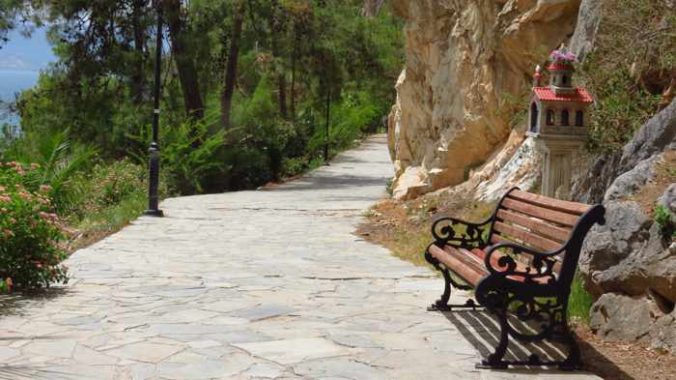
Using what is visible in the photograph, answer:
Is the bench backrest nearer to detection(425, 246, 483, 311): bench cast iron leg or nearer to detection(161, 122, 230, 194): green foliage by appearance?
detection(425, 246, 483, 311): bench cast iron leg

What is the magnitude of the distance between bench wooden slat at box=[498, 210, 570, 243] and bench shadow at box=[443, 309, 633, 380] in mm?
730

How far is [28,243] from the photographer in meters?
7.14

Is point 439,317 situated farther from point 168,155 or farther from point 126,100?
point 126,100

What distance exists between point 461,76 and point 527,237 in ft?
30.1

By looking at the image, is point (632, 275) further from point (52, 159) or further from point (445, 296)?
point (52, 159)

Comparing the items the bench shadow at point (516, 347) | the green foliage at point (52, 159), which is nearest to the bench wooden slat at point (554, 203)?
the bench shadow at point (516, 347)

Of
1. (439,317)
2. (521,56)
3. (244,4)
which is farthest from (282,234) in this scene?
(244,4)

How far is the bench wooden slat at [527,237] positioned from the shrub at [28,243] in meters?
3.68

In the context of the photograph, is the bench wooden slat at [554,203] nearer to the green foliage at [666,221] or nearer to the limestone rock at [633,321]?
the green foliage at [666,221]

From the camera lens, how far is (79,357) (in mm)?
5320

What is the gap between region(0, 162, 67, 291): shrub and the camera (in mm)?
7012

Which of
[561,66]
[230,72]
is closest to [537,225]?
[561,66]

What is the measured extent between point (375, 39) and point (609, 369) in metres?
27.8

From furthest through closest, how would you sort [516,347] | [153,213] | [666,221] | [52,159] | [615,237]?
1. [52,159]
2. [153,213]
3. [615,237]
4. [516,347]
5. [666,221]
